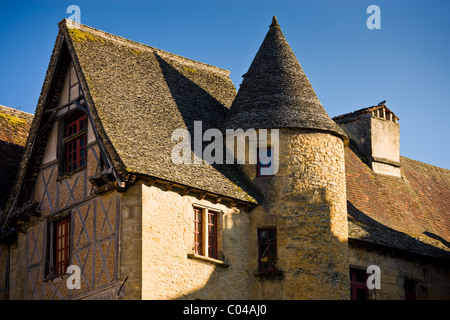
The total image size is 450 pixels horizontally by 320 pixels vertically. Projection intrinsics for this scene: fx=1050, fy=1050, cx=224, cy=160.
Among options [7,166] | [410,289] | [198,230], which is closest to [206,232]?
[198,230]

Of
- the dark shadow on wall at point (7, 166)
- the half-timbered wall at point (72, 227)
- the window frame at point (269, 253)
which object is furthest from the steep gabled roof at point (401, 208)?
the dark shadow on wall at point (7, 166)

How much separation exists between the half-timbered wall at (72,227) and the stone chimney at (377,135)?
10807 millimetres

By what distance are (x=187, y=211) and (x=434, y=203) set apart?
11706 millimetres

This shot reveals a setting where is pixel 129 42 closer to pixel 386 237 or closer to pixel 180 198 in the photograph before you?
pixel 180 198

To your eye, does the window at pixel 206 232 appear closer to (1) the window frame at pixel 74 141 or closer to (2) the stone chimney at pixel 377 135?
(1) the window frame at pixel 74 141

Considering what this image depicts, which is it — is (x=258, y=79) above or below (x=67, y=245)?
above

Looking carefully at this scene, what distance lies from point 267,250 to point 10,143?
31.1ft

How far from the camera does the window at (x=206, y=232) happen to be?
83.9 feet

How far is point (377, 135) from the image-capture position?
3425cm

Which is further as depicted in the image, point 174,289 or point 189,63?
point 189,63

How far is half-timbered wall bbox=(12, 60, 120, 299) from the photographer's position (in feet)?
80.5

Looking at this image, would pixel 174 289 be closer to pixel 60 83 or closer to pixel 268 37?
pixel 60 83

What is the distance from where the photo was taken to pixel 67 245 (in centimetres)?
2605

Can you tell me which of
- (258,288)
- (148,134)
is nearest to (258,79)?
(148,134)
